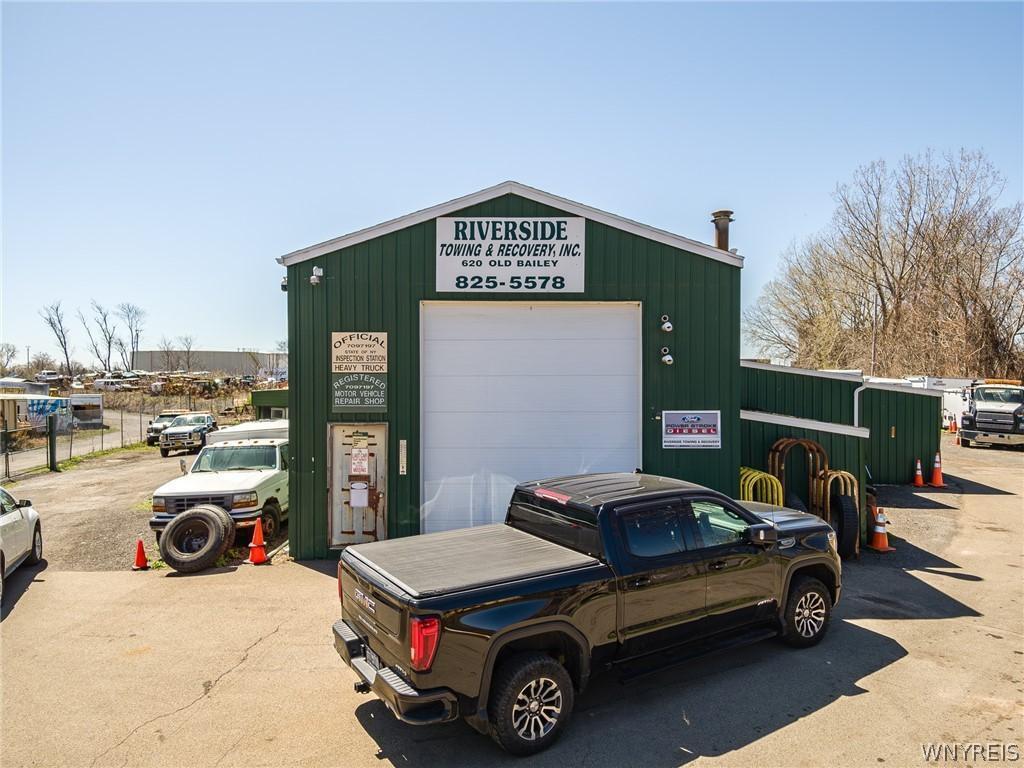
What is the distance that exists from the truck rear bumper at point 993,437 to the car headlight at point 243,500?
1006 inches

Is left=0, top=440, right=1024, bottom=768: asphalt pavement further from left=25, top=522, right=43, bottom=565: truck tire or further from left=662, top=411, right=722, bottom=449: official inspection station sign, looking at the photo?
left=662, top=411, right=722, bottom=449: official inspection station sign

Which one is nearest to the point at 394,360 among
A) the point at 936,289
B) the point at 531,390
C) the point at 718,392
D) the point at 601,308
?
the point at 531,390

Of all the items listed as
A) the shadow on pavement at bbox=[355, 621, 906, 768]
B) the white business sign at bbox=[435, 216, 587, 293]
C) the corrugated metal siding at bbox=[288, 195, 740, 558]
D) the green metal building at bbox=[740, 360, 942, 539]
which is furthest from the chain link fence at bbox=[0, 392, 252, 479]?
the green metal building at bbox=[740, 360, 942, 539]

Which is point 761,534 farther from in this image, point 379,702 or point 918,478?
point 918,478

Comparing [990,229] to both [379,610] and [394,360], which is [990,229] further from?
[379,610]

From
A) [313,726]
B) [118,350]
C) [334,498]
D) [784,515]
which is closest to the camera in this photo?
[313,726]

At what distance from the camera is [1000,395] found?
23172 millimetres

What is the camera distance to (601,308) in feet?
33.2

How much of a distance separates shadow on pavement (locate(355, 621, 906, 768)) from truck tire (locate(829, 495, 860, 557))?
3.48 meters

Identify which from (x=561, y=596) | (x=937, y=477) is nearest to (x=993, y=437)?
(x=937, y=477)

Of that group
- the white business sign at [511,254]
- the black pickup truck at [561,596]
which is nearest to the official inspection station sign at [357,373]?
the white business sign at [511,254]

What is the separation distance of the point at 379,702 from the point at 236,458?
26.2 feet

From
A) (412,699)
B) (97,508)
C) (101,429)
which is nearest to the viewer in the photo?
(412,699)

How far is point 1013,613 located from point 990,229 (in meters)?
40.5
